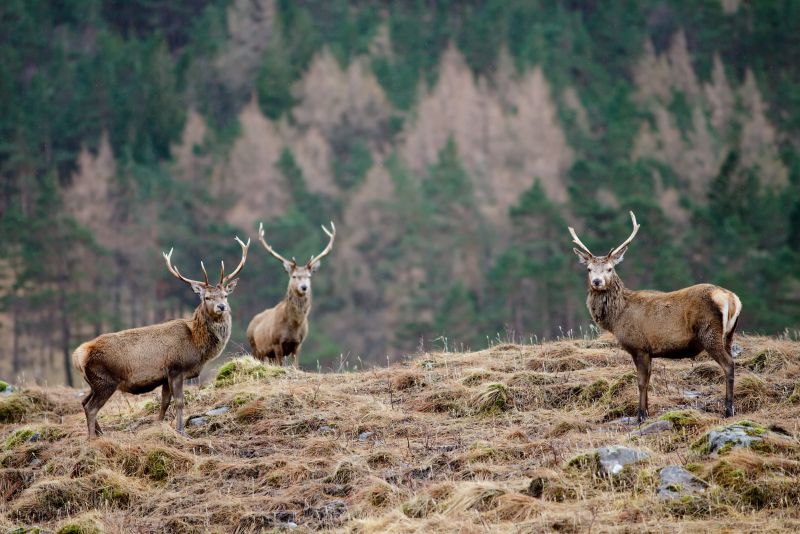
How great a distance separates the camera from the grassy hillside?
9172 mm

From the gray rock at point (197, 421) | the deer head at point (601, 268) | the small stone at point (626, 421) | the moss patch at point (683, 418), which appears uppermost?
the deer head at point (601, 268)

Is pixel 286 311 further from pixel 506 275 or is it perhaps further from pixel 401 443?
pixel 506 275

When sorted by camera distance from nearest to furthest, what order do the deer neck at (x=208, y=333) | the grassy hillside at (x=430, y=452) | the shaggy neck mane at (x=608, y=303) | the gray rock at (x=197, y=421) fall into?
the grassy hillside at (x=430, y=452)
the shaggy neck mane at (x=608, y=303)
the gray rock at (x=197, y=421)
the deer neck at (x=208, y=333)

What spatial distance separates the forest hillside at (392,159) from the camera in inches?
2044

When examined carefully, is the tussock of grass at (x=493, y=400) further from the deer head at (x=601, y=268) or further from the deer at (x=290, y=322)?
the deer at (x=290, y=322)

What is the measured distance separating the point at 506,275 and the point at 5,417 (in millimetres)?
40540

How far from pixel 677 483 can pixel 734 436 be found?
863 mm

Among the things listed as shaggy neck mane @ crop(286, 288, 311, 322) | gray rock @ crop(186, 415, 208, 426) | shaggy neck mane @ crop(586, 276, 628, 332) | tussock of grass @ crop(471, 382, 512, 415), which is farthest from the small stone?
shaggy neck mane @ crop(286, 288, 311, 322)

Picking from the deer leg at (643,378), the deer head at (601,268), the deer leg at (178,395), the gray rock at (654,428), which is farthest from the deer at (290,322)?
the gray rock at (654,428)

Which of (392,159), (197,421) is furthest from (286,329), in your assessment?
(392,159)

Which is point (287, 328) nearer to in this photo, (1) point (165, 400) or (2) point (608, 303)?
(1) point (165, 400)

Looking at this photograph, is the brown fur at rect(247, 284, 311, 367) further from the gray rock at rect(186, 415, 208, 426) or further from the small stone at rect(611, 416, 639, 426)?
the small stone at rect(611, 416, 639, 426)

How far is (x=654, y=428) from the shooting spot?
1052 centimetres

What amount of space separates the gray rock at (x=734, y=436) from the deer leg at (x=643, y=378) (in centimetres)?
128
